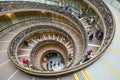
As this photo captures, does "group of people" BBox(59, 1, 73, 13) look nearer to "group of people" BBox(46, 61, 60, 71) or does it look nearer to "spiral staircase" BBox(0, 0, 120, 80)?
"spiral staircase" BBox(0, 0, 120, 80)

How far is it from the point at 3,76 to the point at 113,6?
13.3m

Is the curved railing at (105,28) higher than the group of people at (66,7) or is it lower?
lower

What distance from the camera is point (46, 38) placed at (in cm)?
2506

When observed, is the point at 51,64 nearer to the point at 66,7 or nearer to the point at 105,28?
the point at 66,7

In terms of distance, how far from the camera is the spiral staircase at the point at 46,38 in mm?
14000

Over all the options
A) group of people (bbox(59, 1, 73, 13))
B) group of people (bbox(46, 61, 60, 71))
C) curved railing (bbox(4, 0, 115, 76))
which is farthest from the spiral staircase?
group of people (bbox(46, 61, 60, 71))

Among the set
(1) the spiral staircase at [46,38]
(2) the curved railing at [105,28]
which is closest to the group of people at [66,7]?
(1) the spiral staircase at [46,38]

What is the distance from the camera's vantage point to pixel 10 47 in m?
18.4

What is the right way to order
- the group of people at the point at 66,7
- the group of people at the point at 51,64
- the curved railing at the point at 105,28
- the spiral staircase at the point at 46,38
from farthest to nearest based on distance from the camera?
the group of people at the point at 51,64
the group of people at the point at 66,7
the spiral staircase at the point at 46,38
the curved railing at the point at 105,28

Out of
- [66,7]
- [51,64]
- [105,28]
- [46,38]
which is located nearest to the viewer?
[105,28]

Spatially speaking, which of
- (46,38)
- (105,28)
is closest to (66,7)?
(46,38)

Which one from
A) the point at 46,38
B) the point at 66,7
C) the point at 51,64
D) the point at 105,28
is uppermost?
the point at 66,7

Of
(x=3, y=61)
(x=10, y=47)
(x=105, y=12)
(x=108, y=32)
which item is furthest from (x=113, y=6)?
(x=3, y=61)

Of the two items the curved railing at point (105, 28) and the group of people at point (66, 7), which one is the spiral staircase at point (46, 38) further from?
the group of people at point (66, 7)
